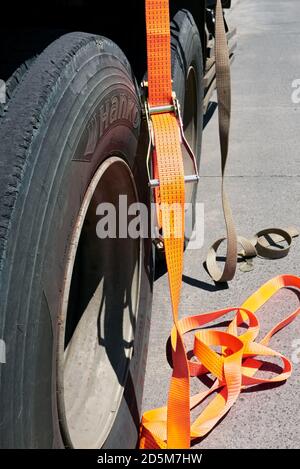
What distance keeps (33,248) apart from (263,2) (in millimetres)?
11996

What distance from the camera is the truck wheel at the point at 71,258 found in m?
1.14

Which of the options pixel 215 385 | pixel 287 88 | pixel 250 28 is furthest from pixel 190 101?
pixel 250 28

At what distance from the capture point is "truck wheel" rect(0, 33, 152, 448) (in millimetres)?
1137

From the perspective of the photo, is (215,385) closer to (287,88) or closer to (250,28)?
(287,88)

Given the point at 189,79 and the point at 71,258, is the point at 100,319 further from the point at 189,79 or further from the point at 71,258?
the point at 189,79

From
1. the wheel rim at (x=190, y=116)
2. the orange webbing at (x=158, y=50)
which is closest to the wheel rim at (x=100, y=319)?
the orange webbing at (x=158, y=50)

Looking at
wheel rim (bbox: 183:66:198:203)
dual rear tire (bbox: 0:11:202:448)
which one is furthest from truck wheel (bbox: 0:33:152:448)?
wheel rim (bbox: 183:66:198:203)

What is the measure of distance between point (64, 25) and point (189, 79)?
1.06 metres

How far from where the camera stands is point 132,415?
74.0 inches

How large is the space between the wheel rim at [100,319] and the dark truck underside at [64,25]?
349 millimetres

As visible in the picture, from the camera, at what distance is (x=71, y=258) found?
1327 mm

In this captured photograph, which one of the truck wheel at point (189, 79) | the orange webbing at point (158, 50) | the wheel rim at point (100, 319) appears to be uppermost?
the truck wheel at point (189, 79)

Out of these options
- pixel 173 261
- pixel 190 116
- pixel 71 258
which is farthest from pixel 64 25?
pixel 190 116

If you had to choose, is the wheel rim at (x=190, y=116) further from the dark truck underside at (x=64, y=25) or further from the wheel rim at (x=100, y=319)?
the wheel rim at (x=100, y=319)
